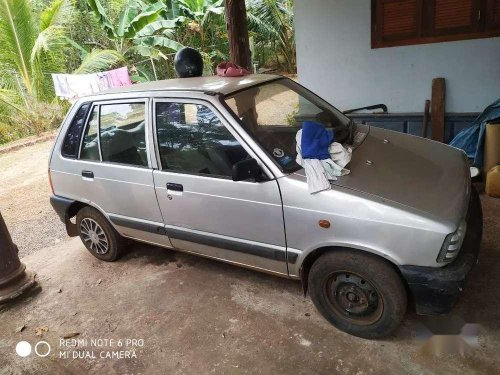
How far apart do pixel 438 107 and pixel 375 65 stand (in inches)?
44.1

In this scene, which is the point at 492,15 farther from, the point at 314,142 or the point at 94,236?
the point at 94,236

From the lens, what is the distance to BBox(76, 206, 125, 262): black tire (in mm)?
3871

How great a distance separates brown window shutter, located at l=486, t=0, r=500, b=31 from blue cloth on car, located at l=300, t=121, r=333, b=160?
3722 mm

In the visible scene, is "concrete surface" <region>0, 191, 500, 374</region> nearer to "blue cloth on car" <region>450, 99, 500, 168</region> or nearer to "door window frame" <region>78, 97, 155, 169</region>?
"blue cloth on car" <region>450, 99, 500, 168</region>

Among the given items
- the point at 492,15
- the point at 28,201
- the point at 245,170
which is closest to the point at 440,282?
the point at 245,170

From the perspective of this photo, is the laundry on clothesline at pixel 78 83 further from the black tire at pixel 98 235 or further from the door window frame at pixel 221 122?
the door window frame at pixel 221 122

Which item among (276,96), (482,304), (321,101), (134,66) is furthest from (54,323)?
(134,66)

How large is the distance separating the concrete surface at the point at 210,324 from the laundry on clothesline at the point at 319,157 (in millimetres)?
1150

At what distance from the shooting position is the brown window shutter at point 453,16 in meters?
4.92

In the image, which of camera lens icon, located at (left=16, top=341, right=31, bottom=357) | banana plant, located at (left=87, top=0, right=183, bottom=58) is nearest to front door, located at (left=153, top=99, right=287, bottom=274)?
camera lens icon, located at (left=16, top=341, right=31, bottom=357)

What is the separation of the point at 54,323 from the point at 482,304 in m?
3.52

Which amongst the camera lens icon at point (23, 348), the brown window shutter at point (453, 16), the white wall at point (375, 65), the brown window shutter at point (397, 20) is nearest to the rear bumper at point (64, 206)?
the camera lens icon at point (23, 348)

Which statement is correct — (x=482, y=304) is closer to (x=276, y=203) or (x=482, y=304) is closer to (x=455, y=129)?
(x=276, y=203)

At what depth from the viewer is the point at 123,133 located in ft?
11.2
